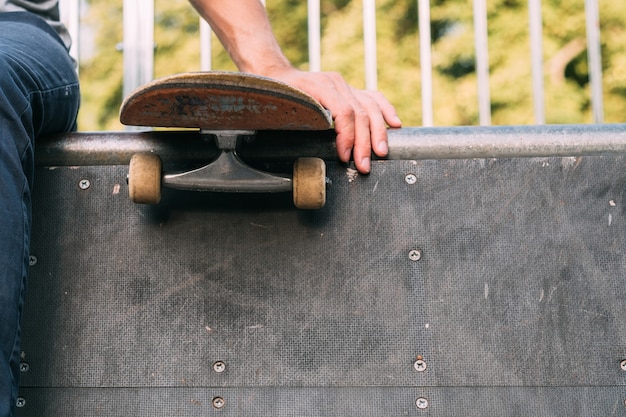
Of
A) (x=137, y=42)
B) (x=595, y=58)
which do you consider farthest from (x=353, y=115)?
(x=595, y=58)

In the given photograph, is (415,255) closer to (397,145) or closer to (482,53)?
(397,145)

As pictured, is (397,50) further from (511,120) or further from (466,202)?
(466,202)

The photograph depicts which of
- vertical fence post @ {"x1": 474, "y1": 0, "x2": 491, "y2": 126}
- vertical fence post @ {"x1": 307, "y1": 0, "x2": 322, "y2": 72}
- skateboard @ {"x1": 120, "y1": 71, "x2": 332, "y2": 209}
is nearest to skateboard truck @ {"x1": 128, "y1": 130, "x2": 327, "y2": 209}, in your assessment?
skateboard @ {"x1": 120, "y1": 71, "x2": 332, "y2": 209}

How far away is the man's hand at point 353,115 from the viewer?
1.20 meters

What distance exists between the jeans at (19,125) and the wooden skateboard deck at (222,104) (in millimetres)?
146

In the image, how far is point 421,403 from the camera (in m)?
1.12

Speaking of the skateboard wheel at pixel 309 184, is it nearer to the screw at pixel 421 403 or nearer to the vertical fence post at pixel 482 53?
the screw at pixel 421 403

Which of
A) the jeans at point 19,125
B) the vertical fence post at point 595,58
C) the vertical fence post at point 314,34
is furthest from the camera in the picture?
the vertical fence post at point 595,58

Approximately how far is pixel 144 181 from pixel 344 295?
1.06 ft

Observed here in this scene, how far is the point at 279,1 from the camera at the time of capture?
7.05 meters

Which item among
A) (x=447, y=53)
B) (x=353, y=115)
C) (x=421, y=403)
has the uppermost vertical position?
(x=447, y=53)

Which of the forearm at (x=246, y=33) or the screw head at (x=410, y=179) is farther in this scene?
the forearm at (x=246, y=33)

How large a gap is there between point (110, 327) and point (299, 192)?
33cm

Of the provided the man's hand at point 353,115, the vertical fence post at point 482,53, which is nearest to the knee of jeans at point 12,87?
the man's hand at point 353,115
